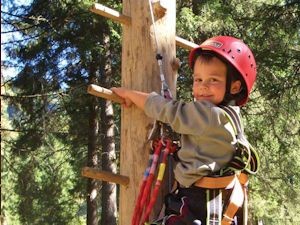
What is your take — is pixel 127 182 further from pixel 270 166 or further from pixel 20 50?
pixel 270 166

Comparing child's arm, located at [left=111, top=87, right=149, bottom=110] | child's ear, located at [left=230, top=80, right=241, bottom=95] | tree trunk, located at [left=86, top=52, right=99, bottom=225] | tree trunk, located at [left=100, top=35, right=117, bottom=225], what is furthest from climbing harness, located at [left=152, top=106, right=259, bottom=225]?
tree trunk, located at [left=86, top=52, right=99, bottom=225]

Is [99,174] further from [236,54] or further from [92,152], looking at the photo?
[92,152]

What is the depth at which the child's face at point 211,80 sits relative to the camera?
2740 millimetres

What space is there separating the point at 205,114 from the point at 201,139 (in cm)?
13

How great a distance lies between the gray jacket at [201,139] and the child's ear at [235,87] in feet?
0.62

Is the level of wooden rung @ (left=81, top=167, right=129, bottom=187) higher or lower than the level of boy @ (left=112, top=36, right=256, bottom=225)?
lower

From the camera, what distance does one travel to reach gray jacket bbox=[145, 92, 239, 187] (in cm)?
263

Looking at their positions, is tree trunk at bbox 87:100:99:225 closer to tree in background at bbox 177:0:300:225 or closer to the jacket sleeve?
tree in background at bbox 177:0:300:225

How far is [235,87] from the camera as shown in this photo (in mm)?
2824

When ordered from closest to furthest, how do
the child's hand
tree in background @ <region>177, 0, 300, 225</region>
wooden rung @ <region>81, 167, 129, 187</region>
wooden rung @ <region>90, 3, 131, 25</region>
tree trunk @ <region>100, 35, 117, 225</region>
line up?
wooden rung @ <region>81, 167, 129, 187</region> → the child's hand → wooden rung @ <region>90, 3, 131, 25</region> → tree in background @ <region>177, 0, 300, 225</region> → tree trunk @ <region>100, 35, 117, 225</region>

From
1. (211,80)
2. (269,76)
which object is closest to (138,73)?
(211,80)

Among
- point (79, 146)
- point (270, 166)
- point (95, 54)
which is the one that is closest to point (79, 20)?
point (95, 54)

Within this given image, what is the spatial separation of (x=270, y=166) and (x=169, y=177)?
10.2 m

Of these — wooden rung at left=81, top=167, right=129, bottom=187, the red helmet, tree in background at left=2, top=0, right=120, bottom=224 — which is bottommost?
wooden rung at left=81, top=167, right=129, bottom=187
